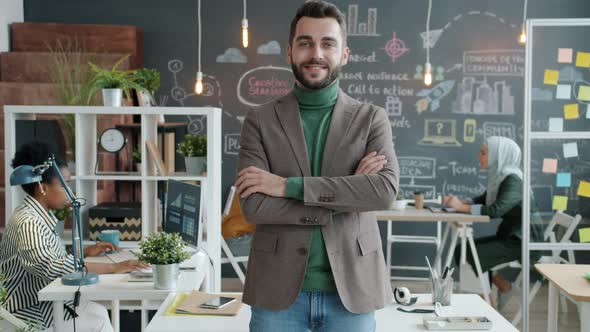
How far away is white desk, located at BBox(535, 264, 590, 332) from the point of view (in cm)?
335

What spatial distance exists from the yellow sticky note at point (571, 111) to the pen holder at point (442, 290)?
94.9 inches

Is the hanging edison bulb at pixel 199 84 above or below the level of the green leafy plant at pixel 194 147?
above

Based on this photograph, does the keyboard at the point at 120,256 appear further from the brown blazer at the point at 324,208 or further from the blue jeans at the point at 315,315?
the blue jeans at the point at 315,315

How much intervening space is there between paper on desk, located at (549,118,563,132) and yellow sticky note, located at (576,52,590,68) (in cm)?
37

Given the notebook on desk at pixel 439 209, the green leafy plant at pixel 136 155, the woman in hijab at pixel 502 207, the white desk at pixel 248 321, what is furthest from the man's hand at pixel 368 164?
the notebook on desk at pixel 439 209

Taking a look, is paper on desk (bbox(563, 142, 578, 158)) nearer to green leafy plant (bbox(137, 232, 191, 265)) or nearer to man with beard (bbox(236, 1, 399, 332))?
green leafy plant (bbox(137, 232, 191, 265))

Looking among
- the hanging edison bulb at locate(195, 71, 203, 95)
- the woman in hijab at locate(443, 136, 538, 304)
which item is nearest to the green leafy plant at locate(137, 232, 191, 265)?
the woman in hijab at locate(443, 136, 538, 304)

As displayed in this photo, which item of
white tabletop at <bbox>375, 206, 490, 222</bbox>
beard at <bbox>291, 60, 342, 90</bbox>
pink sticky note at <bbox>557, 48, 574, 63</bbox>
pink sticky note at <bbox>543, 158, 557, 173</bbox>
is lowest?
white tabletop at <bbox>375, 206, 490, 222</bbox>

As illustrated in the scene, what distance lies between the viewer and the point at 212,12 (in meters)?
7.20

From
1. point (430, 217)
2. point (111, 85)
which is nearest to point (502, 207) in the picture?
point (430, 217)

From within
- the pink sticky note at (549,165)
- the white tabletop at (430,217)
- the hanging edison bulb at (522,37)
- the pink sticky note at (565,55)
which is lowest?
the white tabletop at (430,217)

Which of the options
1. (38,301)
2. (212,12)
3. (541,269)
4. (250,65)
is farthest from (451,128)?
(38,301)

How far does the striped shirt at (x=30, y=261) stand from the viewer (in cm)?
339

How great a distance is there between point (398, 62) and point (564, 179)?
232 cm
